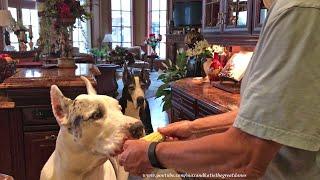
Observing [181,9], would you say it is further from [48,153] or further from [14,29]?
[48,153]

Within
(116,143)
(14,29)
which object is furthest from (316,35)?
(14,29)

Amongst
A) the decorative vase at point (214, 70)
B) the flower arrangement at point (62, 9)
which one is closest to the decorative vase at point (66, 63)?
the flower arrangement at point (62, 9)

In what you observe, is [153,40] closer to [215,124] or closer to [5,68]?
[5,68]

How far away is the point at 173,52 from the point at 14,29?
4.53 meters

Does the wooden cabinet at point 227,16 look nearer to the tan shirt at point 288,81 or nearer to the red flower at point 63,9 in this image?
the red flower at point 63,9

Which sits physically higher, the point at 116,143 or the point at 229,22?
the point at 229,22

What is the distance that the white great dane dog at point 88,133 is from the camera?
4.09 feet

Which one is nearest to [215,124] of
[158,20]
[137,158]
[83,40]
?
[137,158]

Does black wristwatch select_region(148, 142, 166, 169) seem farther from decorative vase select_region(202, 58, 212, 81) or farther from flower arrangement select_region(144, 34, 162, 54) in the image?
flower arrangement select_region(144, 34, 162, 54)

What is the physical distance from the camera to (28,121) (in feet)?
7.80

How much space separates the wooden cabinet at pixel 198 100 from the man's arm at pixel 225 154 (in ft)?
3.23

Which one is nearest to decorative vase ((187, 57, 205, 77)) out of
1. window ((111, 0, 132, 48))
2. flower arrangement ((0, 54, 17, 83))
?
flower arrangement ((0, 54, 17, 83))

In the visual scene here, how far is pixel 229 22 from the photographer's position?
300 centimetres

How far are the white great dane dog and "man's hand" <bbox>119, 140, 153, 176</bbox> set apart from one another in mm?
258
